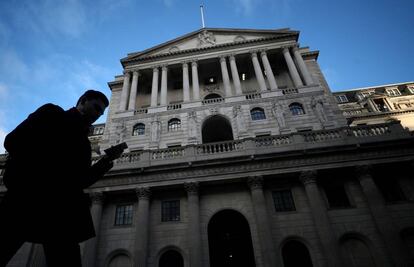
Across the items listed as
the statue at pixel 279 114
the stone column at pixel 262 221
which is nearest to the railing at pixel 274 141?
the stone column at pixel 262 221

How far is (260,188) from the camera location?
18672 mm

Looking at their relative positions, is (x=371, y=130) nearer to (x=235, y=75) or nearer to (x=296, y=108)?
(x=296, y=108)

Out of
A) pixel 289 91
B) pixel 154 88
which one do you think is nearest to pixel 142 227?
pixel 154 88

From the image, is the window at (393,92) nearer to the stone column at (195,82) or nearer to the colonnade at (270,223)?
the colonnade at (270,223)

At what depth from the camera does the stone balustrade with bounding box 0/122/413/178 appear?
19.6m

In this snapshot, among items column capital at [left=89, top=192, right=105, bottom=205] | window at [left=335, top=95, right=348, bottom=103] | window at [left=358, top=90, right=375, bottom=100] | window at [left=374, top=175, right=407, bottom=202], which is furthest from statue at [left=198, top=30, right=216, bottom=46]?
window at [left=358, top=90, right=375, bottom=100]

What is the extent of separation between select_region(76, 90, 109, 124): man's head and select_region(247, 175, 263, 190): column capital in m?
16.2

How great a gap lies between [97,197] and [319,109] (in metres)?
21.0

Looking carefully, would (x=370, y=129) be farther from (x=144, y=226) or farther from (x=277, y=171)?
(x=144, y=226)

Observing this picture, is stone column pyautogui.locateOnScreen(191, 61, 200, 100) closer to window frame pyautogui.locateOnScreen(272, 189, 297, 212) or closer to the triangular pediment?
the triangular pediment

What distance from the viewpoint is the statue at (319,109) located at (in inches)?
938

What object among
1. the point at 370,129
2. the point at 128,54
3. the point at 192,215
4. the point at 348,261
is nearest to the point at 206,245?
the point at 192,215

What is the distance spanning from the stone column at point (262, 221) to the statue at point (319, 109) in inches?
378

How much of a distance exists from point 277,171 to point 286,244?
16.5ft
